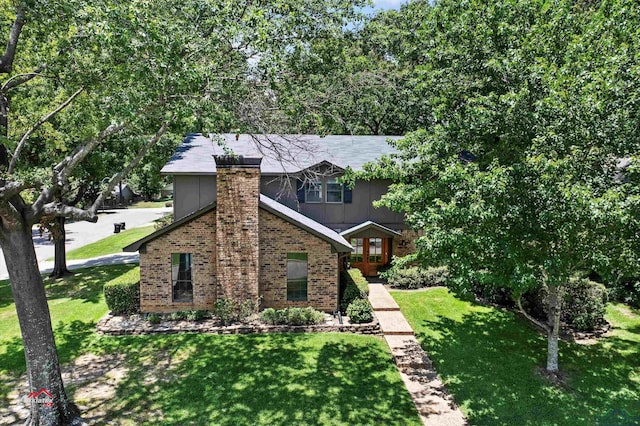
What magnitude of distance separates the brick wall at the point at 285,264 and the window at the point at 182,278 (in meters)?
2.57

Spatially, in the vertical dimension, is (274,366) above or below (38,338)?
below

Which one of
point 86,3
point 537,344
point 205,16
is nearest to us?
point 86,3

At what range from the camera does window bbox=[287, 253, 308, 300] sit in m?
14.6

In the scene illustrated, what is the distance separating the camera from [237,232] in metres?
14.0

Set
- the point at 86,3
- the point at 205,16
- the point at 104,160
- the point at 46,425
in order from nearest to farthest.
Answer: the point at 86,3 < the point at 46,425 < the point at 205,16 < the point at 104,160

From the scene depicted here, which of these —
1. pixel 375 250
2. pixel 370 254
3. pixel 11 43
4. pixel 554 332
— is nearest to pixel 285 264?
pixel 370 254

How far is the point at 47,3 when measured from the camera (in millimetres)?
7973

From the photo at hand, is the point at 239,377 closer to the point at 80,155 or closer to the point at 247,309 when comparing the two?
the point at 247,309

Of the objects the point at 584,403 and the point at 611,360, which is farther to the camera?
the point at 611,360

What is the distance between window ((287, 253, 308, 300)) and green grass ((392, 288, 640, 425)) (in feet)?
13.6

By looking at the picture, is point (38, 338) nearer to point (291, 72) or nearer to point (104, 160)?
point (291, 72)

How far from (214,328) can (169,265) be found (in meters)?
2.85

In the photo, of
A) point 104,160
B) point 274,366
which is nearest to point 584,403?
point 274,366

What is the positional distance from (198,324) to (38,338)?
571 cm
